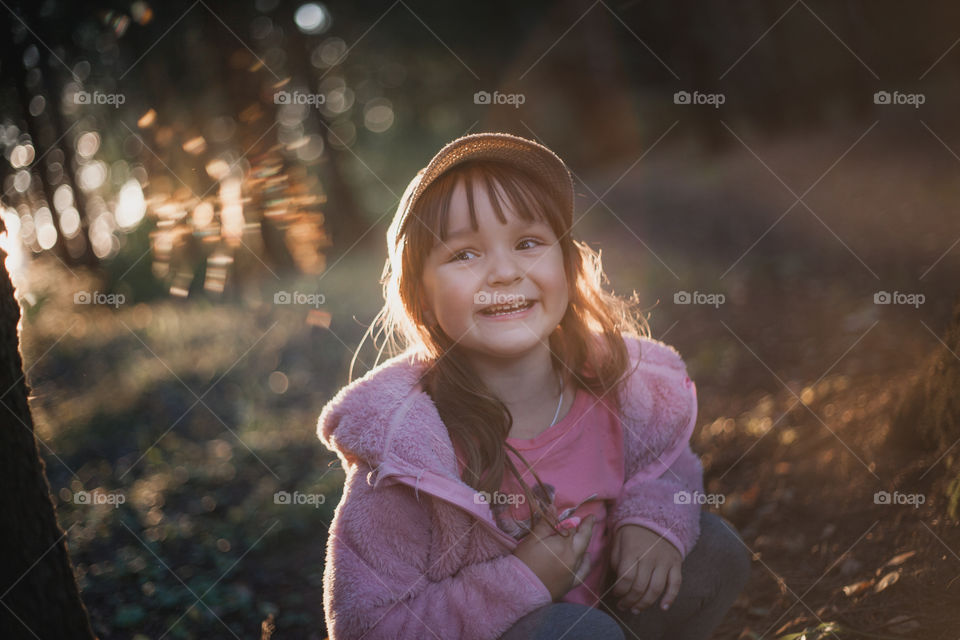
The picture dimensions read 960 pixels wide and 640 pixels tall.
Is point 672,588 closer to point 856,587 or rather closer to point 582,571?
point 582,571

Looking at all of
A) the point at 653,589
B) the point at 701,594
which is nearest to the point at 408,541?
the point at 653,589

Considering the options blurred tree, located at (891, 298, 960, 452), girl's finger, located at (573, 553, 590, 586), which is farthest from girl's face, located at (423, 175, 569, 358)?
blurred tree, located at (891, 298, 960, 452)

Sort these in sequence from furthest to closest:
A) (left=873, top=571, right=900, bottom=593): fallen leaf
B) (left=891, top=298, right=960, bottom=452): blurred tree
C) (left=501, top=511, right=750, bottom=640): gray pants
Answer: (left=891, top=298, right=960, bottom=452): blurred tree
(left=873, top=571, right=900, bottom=593): fallen leaf
(left=501, top=511, right=750, bottom=640): gray pants

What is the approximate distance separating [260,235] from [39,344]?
4678mm

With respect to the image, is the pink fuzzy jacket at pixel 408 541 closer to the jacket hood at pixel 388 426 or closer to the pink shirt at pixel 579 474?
the jacket hood at pixel 388 426

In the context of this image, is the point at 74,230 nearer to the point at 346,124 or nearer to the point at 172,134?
the point at 172,134

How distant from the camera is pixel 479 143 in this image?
1979mm

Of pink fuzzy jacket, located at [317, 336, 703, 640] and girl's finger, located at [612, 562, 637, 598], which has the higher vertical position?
pink fuzzy jacket, located at [317, 336, 703, 640]

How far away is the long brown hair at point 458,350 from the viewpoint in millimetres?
1964

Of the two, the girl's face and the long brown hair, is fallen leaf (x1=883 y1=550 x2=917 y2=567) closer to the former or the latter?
the long brown hair

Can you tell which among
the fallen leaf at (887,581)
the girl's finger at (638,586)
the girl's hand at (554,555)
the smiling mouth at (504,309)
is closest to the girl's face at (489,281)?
the smiling mouth at (504,309)

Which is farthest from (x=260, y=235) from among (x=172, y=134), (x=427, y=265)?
(x=427, y=265)

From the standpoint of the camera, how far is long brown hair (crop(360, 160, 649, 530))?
6.44ft

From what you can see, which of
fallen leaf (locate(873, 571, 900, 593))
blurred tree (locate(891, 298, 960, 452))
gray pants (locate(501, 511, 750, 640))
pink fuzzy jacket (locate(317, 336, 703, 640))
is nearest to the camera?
pink fuzzy jacket (locate(317, 336, 703, 640))
